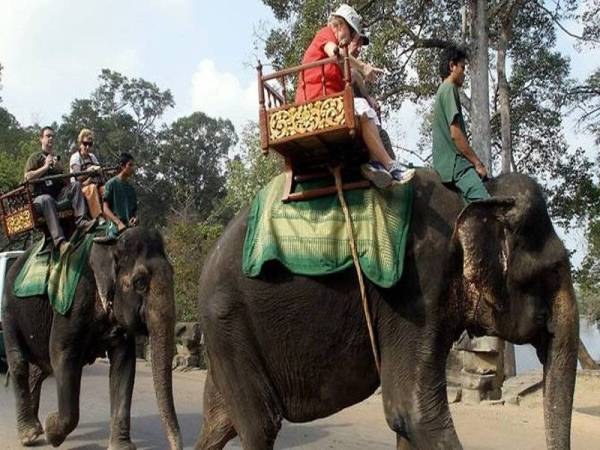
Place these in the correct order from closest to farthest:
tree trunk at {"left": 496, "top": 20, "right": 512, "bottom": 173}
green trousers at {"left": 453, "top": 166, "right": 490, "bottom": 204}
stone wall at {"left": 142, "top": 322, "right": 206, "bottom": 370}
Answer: green trousers at {"left": 453, "top": 166, "right": 490, "bottom": 204}
stone wall at {"left": 142, "top": 322, "right": 206, "bottom": 370}
tree trunk at {"left": 496, "top": 20, "right": 512, "bottom": 173}

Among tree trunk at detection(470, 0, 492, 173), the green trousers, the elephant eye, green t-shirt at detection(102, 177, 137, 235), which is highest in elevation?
tree trunk at detection(470, 0, 492, 173)

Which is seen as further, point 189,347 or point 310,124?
point 189,347

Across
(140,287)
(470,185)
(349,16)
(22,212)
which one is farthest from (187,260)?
(470,185)

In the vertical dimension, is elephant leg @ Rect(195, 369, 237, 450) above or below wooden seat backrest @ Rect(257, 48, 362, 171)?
below

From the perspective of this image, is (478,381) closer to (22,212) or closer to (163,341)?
(163,341)

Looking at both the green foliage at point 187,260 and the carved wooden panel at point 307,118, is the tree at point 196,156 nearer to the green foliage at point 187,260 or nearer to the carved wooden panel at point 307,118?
the green foliage at point 187,260

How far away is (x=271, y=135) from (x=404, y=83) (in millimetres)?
10674

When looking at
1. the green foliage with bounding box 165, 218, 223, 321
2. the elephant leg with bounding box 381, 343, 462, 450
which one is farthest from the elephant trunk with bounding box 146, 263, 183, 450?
the green foliage with bounding box 165, 218, 223, 321

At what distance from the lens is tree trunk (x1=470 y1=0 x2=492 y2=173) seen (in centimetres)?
1221

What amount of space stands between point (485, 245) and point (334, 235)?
70cm

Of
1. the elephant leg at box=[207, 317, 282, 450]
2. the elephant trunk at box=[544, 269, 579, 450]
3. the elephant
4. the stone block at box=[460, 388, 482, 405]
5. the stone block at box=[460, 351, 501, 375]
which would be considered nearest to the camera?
the elephant trunk at box=[544, 269, 579, 450]

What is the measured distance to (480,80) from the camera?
12375 millimetres

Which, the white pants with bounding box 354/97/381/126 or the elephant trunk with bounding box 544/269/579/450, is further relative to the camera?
the white pants with bounding box 354/97/381/126

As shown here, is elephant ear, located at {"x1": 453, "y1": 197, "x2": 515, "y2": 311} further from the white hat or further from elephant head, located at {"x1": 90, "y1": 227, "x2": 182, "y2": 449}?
elephant head, located at {"x1": 90, "y1": 227, "x2": 182, "y2": 449}
